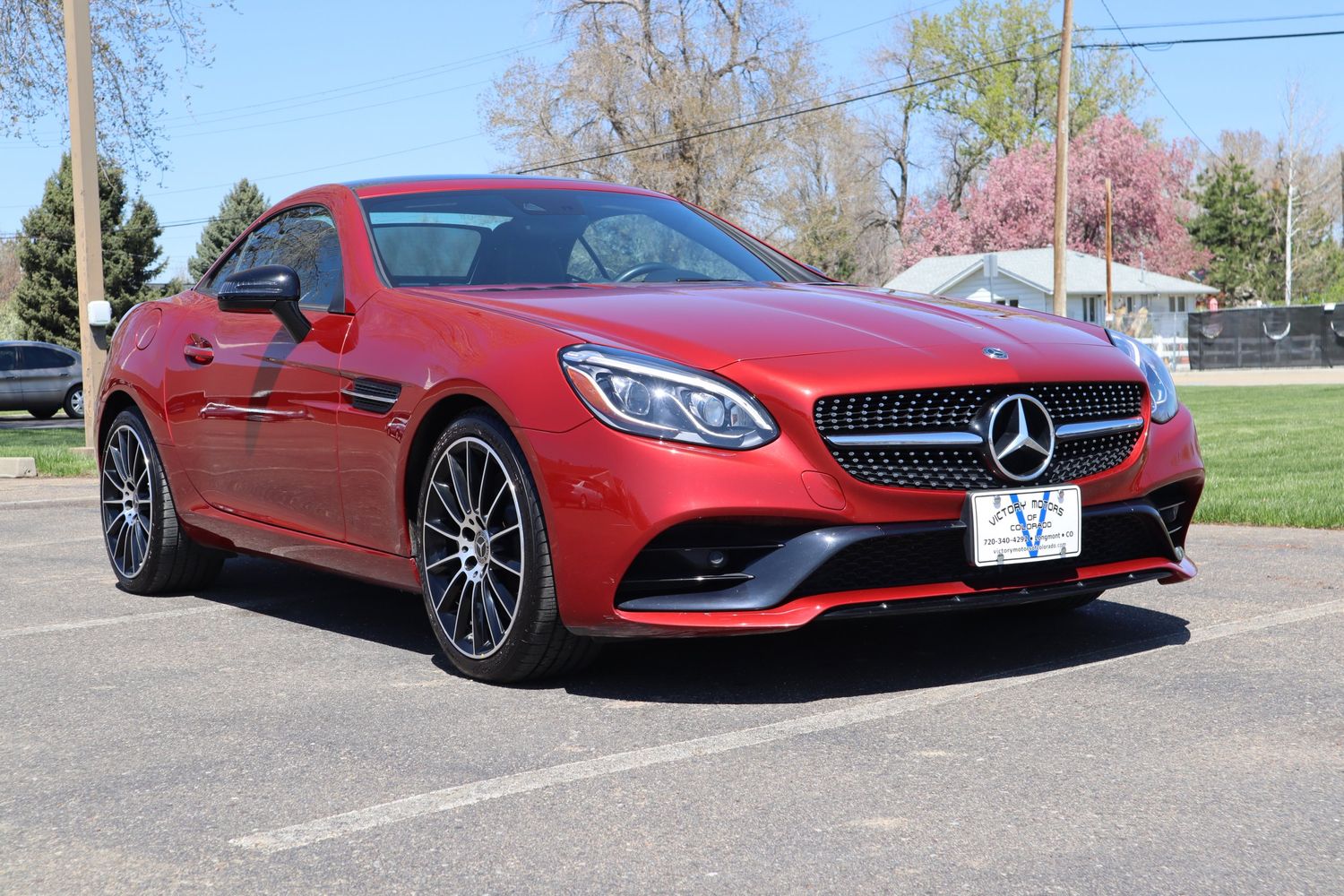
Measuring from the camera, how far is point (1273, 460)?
1232 centimetres

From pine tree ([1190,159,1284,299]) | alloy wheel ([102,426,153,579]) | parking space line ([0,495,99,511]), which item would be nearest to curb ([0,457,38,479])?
parking space line ([0,495,99,511])

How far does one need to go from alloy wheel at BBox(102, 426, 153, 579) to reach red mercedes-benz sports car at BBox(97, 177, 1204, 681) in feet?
2.43

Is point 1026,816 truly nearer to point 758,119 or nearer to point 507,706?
point 507,706

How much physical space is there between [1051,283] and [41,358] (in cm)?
4060

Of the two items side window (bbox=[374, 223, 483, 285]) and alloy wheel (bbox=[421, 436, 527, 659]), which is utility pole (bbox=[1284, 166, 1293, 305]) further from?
alloy wheel (bbox=[421, 436, 527, 659])

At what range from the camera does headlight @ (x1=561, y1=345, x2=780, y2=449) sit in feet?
13.0

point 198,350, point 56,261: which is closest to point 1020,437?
point 198,350

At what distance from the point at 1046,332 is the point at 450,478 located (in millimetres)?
1804

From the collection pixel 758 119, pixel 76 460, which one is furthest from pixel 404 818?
pixel 758 119

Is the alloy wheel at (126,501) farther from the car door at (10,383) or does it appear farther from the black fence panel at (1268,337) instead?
the black fence panel at (1268,337)

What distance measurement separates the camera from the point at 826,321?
14.6ft

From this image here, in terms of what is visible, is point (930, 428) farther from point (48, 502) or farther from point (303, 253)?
point (48, 502)

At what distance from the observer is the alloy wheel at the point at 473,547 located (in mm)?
4305

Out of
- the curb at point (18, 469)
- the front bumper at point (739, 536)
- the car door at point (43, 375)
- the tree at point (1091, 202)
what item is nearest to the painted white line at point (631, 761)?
the front bumper at point (739, 536)
